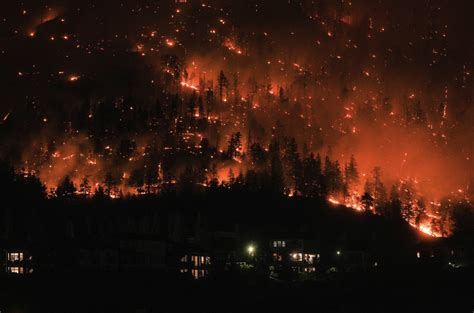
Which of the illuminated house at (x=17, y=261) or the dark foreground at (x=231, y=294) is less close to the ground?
the illuminated house at (x=17, y=261)

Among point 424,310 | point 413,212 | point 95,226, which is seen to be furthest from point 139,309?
point 413,212

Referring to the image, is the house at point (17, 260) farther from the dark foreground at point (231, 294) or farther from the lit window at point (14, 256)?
the dark foreground at point (231, 294)

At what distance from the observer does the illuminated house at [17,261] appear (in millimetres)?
87375

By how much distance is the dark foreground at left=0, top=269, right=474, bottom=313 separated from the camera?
70750 mm

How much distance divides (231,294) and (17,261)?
3071 centimetres

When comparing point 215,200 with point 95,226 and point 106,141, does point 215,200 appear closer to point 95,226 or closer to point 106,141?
point 95,226

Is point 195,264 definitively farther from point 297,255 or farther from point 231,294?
point 297,255

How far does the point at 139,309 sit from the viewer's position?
6938 cm

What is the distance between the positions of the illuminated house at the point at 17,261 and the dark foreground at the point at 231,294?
11.8m

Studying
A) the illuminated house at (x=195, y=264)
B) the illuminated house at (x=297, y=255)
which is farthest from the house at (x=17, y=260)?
the illuminated house at (x=297, y=255)

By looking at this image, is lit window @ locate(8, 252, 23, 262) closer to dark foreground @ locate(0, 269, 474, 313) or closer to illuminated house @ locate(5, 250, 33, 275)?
illuminated house @ locate(5, 250, 33, 275)

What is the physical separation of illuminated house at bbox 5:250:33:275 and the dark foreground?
11.8 meters

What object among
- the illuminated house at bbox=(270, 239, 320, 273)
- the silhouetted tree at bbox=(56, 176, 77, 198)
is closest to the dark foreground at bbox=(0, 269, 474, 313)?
the illuminated house at bbox=(270, 239, 320, 273)

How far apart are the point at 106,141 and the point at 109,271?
103 metres
